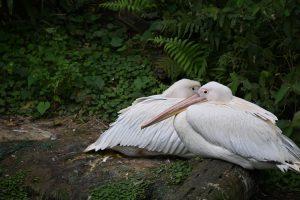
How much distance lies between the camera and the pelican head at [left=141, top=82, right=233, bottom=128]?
5.94 meters

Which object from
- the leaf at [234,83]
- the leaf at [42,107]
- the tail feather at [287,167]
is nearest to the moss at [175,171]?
the tail feather at [287,167]

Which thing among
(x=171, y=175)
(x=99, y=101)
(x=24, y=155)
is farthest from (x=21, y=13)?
(x=171, y=175)

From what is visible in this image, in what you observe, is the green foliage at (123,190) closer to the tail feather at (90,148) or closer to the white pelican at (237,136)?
the white pelican at (237,136)

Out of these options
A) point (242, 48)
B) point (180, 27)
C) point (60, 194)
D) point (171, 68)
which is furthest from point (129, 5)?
point (60, 194)

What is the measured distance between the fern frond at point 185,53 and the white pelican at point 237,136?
2.13 m

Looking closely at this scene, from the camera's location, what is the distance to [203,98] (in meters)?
6.07

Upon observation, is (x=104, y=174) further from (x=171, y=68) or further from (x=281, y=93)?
(x=171, y=68)

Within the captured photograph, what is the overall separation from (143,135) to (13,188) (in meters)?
1.24

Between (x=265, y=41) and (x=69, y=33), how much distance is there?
2.67 m

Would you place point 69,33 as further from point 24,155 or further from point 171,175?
point 171,175

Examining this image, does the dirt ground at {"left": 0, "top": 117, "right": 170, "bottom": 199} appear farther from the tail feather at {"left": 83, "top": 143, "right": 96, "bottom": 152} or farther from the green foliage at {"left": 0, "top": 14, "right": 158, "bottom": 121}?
the green foliage at {"left": 0, "top": 14, "right": 158, "bottom": 121}

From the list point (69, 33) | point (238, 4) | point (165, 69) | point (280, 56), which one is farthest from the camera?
point (69, 33)

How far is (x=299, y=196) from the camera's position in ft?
20.1

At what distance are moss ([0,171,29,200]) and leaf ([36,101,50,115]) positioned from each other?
5.19 feet
